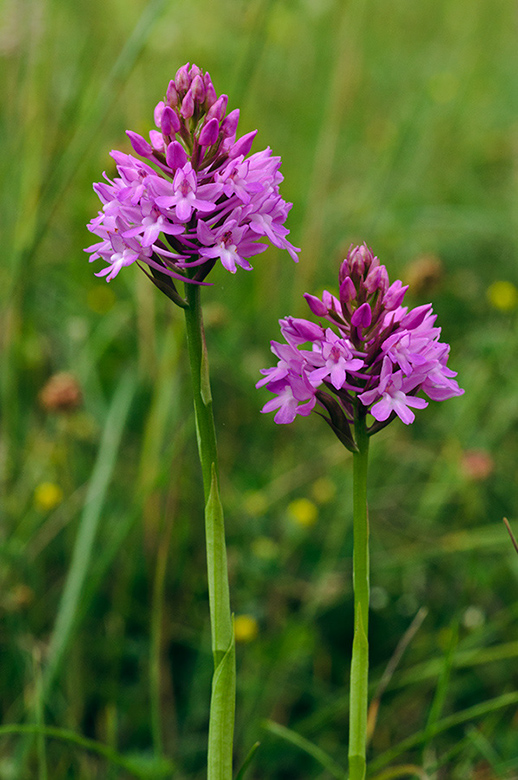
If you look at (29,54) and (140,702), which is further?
(29,54)

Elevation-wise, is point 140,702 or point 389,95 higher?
point 389,95

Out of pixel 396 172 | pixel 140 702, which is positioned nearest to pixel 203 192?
pixel 140 702

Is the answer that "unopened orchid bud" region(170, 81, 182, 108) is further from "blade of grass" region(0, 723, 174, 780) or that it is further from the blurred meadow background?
"blade of grass" region(0, 723, 174, 780)

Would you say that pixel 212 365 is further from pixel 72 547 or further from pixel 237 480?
pixel 72 547

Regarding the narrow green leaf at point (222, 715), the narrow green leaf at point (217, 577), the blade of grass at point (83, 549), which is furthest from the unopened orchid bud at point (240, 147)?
the blade of grass at point (83, 549)

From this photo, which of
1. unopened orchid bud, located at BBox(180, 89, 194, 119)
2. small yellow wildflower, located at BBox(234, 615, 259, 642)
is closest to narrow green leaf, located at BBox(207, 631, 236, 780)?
unopened orchid bud, located at BBox(180, 89, 194, 119)

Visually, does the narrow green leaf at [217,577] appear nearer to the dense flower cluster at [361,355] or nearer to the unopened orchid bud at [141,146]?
the dense flower cluster at [361,355]
